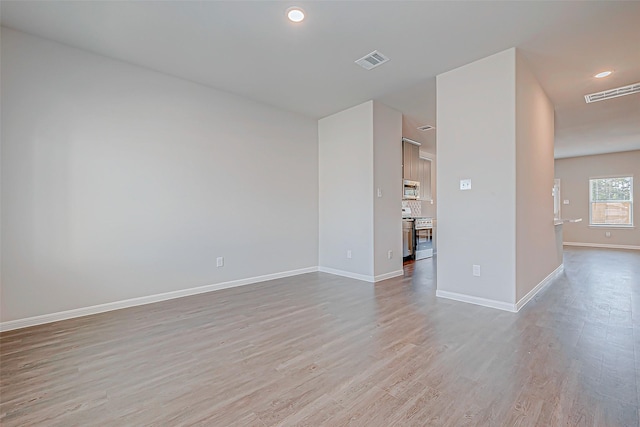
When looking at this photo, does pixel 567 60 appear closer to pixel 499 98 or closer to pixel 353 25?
pixel 499 98

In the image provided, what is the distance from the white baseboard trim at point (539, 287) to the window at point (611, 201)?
196 inches

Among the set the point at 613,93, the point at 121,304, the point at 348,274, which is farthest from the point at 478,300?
the point at 121,304

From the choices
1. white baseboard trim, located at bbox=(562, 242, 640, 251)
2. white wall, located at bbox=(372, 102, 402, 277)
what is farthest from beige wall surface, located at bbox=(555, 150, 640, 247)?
white wall, located at bbox=(372, 102, 402, 277)

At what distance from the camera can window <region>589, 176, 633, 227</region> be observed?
782 cm

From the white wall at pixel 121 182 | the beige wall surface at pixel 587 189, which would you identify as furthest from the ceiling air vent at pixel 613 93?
the beige wall surface at pixel 587 189

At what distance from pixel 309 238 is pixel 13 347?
366 centimetres

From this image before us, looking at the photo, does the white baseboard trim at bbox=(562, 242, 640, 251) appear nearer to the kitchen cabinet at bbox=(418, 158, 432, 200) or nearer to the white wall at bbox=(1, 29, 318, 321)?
the kitchen cabinet at bbox=(418, 158, 432, 200)

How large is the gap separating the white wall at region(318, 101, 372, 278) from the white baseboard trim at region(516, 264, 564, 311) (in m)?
1.89

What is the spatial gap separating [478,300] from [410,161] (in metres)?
3.70

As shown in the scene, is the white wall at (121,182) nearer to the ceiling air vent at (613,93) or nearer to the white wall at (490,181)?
the white wall at (490,181)

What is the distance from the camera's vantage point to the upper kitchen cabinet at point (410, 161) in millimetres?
6043

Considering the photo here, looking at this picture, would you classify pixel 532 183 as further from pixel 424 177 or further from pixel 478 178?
pixel 424 177

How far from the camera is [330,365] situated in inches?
78.6

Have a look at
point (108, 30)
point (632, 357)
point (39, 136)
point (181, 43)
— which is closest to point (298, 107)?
point (181, 43)
